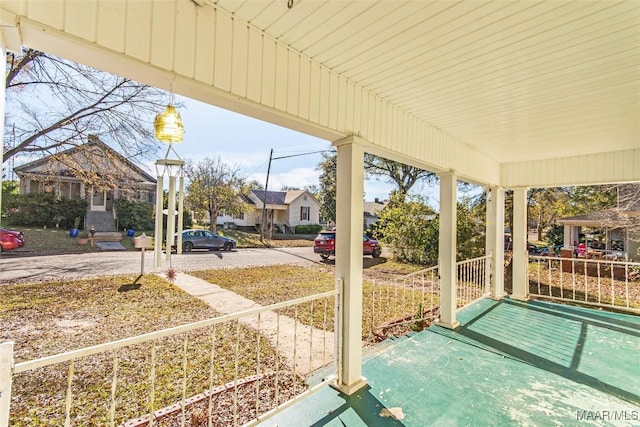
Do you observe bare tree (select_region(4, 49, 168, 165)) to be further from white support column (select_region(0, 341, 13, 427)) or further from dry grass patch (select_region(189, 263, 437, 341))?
white support column (select_region(0, 341, 13, 427))

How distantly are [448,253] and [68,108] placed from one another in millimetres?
6472

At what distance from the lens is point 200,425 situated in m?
2.01

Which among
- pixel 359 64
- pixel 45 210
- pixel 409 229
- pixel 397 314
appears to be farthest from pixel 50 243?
pixel 409 229

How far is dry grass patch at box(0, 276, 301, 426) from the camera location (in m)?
2.29

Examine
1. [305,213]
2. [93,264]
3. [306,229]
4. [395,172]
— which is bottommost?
[93,264]

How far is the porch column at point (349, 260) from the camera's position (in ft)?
7.40

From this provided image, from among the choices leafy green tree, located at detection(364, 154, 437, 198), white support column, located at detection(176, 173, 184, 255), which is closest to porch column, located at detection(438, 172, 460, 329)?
white support column, located at detection(176, 173, 184, 255)

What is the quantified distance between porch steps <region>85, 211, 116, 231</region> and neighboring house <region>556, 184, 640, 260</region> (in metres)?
16.4

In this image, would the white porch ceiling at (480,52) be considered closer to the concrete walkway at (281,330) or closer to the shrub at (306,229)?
the concrete walkway at (281,330)

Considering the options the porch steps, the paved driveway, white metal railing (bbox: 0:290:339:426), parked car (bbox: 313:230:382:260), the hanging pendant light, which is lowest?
white metal railing (bbox: 0:290:339:426)

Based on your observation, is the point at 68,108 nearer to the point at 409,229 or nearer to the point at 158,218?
the point at 158,218

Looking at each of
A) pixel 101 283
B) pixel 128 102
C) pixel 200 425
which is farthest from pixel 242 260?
pixel 200 425

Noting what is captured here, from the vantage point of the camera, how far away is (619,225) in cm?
840

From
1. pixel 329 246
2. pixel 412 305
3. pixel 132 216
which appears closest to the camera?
pixel 412 305
